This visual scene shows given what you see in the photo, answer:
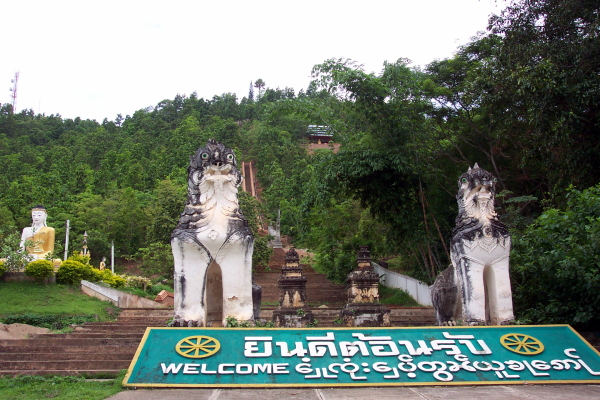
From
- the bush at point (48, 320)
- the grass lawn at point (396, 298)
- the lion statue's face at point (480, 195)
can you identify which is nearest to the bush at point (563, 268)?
the lion statue's face at point (480, 195)

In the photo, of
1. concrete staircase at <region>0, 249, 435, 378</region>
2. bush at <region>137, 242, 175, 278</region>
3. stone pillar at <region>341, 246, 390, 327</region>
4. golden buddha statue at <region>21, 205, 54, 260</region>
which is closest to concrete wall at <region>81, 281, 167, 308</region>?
concrete staircase at <region>0, 249, 435, 378</region>

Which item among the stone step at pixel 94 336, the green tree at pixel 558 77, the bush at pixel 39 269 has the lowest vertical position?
the stone step at pixel 94 336

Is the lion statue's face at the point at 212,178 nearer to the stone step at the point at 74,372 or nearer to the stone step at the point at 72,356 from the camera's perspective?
the stone step at the point at 72,356

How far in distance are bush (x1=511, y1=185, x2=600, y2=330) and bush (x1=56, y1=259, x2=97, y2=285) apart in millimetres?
11630

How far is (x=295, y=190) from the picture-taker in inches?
1401

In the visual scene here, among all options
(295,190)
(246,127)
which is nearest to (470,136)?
(295,190)

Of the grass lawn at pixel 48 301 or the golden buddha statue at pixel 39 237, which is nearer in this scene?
the grass lawn at pixel 48 301

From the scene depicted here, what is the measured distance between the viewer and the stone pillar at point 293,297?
1030 centimetres

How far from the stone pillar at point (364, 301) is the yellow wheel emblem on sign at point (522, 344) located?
396 cm

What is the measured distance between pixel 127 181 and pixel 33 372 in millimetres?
37068

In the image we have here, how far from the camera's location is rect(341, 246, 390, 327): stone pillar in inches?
439

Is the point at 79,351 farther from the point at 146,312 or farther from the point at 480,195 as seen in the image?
the point at 480,195

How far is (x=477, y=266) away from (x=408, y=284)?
437 inches

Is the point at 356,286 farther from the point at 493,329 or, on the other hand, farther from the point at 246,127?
the point at 246,127
